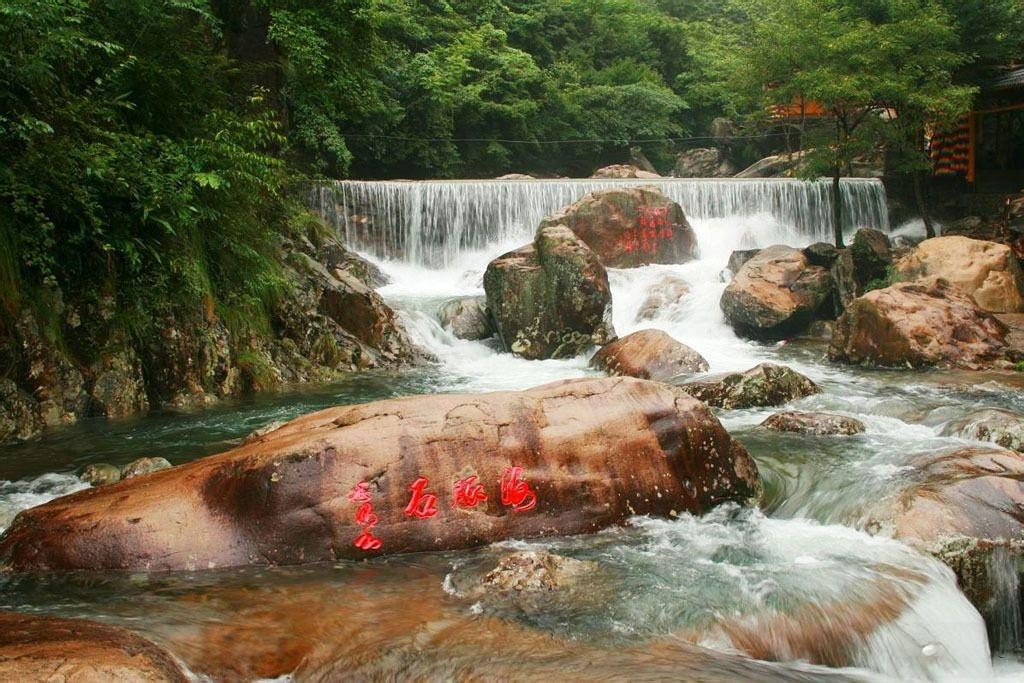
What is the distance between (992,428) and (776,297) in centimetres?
723

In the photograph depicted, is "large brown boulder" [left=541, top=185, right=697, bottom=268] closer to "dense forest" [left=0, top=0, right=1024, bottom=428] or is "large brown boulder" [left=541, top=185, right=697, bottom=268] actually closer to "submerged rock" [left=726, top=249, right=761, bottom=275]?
"submerged rock" [left=726, top=249, right=761, bottom=275]

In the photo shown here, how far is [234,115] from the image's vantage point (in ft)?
29.3

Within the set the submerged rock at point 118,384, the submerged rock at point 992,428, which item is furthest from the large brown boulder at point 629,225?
the submerged rock at point 992,428

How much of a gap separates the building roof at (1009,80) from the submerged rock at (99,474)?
2013 centimetres

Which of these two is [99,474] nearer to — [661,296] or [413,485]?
[413,485]

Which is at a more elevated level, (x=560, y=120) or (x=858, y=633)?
(x=560, y=120)

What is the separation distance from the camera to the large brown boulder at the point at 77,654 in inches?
107

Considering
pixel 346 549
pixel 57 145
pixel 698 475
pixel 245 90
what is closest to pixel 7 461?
pixel 57 145

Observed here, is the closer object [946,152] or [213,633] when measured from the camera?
[213,633]

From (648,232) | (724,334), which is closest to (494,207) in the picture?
(648,232)

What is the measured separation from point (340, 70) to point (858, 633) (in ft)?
34.5

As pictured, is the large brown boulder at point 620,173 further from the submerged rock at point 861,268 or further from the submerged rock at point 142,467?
the submerged rock at point 142,467

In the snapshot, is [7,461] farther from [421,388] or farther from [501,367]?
[501,367]

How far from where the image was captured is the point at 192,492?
4.54m
